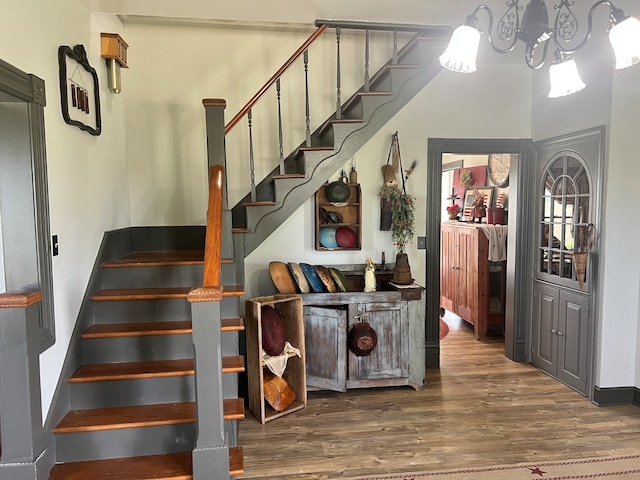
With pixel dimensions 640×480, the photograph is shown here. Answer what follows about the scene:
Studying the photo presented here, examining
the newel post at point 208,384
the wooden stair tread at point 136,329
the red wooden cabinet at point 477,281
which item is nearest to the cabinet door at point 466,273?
the red wooden cabinet at point 477,281

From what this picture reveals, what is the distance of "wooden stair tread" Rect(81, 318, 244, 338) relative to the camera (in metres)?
2.73

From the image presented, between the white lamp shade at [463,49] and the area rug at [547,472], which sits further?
the area rug at [547,472]

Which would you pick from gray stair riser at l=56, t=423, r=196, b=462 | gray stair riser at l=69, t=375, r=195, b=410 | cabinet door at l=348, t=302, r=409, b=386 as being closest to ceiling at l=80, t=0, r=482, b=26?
cabinet door at l=348, t=302, r=409, b=386

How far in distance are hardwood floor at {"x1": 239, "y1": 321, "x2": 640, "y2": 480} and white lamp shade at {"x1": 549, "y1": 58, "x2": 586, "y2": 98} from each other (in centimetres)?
218

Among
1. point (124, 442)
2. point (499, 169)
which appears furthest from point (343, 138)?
point (499, 169)

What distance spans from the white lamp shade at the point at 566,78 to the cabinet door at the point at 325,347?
2.30 metres

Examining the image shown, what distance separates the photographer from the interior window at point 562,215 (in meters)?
3.73

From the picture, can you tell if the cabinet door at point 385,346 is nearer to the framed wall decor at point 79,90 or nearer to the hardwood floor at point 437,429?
the hardwood floor at point 437,429

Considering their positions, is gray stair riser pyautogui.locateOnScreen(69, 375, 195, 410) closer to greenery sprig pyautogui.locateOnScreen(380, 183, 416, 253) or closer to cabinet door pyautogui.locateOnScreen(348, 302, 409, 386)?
cabinet door pyautogui.locateOnScreen(348, 302, 409, 386)

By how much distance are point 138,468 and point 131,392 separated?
44 centimetres

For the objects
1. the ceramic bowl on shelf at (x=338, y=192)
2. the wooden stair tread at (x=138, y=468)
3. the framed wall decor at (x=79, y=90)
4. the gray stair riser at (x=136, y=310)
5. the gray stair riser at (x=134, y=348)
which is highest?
the framed wall decor at (x=79, y=90)

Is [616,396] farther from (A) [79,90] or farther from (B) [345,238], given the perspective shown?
(A) [79,90]

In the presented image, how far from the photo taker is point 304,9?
3240 mm

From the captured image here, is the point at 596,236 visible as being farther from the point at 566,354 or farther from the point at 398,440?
the point at 398,440
